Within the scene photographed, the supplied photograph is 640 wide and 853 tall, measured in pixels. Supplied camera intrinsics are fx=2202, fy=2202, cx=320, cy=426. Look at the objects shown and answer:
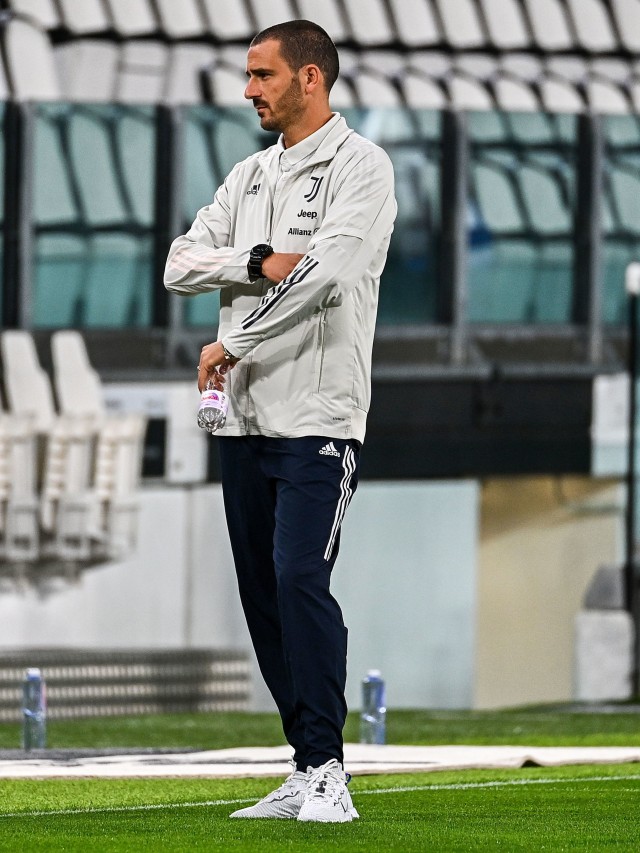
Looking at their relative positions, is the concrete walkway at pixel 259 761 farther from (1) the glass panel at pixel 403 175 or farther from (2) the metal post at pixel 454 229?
(2) the metal post at pixel 454 229

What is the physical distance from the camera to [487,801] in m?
5.88

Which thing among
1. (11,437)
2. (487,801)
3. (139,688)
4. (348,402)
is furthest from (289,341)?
(139,688)

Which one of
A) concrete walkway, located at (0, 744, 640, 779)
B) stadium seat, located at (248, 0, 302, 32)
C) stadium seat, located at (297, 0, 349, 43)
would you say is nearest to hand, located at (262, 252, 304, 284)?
concrete walkway, located at (0, 744, 640, 779)

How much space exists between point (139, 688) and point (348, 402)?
17.7 meters

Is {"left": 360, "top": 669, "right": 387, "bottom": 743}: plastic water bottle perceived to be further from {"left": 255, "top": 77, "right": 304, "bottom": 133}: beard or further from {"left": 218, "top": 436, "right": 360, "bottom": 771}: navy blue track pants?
{"left": 255, "top": 77, "right": 304, "bottom": 133}: beard

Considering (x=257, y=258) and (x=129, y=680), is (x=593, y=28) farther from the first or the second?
(x=257, y=258)

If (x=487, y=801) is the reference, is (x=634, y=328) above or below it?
above

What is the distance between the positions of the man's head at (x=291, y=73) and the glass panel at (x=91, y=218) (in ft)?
64.1

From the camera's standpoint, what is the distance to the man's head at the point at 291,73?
5359 mm

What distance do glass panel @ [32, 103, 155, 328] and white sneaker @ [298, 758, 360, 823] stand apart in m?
19.9

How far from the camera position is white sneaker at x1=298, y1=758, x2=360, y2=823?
5.13 meters

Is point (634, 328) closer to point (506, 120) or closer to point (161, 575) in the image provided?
point (506, 120)

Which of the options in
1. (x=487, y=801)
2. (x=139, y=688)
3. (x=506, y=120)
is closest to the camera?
(x=487, y=801)

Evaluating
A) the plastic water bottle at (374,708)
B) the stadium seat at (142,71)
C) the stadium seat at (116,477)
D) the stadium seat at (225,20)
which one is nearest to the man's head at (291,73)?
the plastic water bottle at (374,708)
